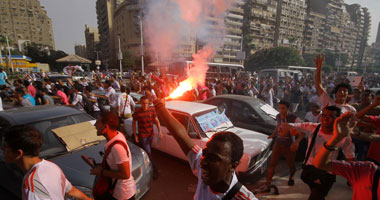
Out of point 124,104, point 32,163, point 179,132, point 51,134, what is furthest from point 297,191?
point 124,104

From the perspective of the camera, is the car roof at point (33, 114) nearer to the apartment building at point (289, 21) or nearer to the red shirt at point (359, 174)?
the red shirt at point (359, 174)

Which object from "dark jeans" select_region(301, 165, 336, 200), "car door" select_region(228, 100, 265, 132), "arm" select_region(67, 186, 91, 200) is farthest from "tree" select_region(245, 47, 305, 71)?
"arm" select_region(67, 186, 91, 200)

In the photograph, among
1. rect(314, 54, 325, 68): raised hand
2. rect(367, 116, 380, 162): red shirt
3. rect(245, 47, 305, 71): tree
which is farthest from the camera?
rect(245, 47, 305, 71): tree

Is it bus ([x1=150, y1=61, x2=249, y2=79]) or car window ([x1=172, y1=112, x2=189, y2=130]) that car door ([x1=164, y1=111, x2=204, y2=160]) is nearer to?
car window ([x1=172, y1=112, x2=189, y2=130])

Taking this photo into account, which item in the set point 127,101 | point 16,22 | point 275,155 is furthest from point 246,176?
point 16,22

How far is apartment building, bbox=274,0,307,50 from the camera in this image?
84062 mm

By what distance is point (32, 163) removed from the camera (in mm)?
1646

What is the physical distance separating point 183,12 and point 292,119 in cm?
609

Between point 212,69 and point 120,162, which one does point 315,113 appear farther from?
point 212,69

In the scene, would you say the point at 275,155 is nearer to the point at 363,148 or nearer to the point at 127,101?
the point at 363,148

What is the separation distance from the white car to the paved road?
1.22 ft

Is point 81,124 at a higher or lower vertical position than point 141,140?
higher

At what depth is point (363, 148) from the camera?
4.10 metres

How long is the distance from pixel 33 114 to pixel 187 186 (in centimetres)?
344
